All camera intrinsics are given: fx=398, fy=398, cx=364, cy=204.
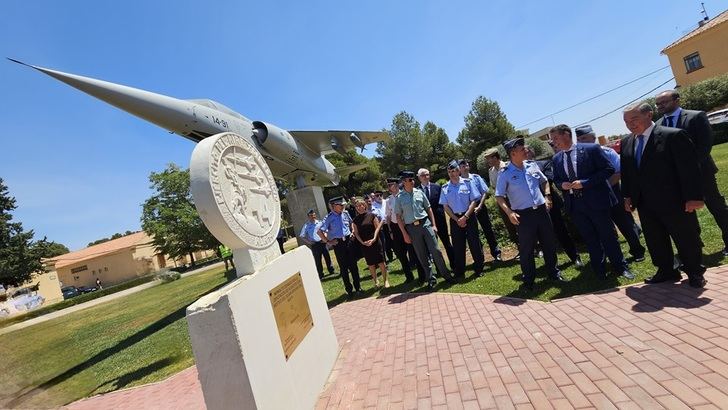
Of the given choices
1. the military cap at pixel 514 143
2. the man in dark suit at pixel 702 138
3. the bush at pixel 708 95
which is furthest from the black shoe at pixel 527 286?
the bush at pixel 708 95

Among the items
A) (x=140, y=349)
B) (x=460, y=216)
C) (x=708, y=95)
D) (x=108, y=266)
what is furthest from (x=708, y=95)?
(x=108, y=266)

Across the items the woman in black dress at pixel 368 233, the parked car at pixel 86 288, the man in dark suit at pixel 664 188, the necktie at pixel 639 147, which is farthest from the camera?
the parked car at pixel 86 288

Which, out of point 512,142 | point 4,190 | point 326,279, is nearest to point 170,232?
point 4,190

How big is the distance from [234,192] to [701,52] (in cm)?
4419

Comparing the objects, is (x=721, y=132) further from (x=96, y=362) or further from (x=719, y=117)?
(x=96, y=362)

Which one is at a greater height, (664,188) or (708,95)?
(708,95)

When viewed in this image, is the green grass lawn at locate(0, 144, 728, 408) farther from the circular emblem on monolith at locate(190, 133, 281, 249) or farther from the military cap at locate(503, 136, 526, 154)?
the circular emblem on monolith at locate(190, 133, 281, 249)

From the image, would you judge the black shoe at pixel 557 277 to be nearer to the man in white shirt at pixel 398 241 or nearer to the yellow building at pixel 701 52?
the man in white shirt at pixel 398 241

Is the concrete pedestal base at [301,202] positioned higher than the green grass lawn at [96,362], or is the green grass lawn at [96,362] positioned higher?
the concrete pedestal base at [301,202]

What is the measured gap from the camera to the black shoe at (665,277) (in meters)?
4.12

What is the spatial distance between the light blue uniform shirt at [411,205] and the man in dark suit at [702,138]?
3.16 metres

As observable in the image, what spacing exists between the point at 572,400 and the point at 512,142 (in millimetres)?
3458

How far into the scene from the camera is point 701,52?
3366 centimetres

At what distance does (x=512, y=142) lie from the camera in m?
5.25
